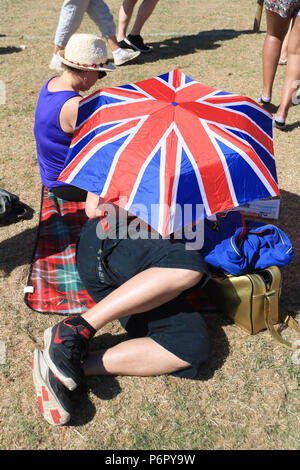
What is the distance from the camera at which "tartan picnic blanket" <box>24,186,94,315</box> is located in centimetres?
283

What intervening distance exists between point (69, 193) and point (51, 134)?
475 mm

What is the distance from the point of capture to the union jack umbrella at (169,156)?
2141 millimetres

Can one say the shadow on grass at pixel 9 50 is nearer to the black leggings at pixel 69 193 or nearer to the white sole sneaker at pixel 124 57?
the white sole sneaker at pixel 124 57

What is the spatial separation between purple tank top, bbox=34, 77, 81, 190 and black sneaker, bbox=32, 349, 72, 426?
1587 mm

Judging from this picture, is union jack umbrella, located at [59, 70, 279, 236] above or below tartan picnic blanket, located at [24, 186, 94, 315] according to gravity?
above

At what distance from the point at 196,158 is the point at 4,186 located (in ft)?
7.49

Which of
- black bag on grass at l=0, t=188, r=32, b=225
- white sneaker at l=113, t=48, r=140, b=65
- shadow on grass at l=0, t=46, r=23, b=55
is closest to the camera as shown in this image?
black bag on grass at l=0, t=188, r=32, b=225

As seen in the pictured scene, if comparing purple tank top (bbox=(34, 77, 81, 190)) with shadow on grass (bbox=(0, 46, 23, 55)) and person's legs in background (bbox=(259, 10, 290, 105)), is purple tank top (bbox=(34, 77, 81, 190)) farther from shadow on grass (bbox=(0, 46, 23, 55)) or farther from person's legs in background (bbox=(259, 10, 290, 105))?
shadow on grass (bbox=(0, 46, 23, 55))

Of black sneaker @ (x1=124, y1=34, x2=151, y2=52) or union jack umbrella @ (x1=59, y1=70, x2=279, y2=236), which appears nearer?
union jack umbrella @ (x1=59, y1=70, x2=279, y2=236)

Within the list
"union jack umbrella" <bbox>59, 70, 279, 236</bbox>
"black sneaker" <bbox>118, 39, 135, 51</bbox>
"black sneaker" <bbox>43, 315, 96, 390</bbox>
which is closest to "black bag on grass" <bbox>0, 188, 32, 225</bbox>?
"union jack umbrella" <bbox>59, 70, 279, 236</bbox>

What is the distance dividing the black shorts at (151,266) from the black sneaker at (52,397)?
0.52m

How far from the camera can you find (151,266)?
7.59 ft

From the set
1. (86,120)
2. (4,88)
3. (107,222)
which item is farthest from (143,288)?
(4,88)

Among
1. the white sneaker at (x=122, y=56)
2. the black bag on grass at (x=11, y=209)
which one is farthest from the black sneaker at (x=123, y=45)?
the black bag on grass at (x=11, y=209)
